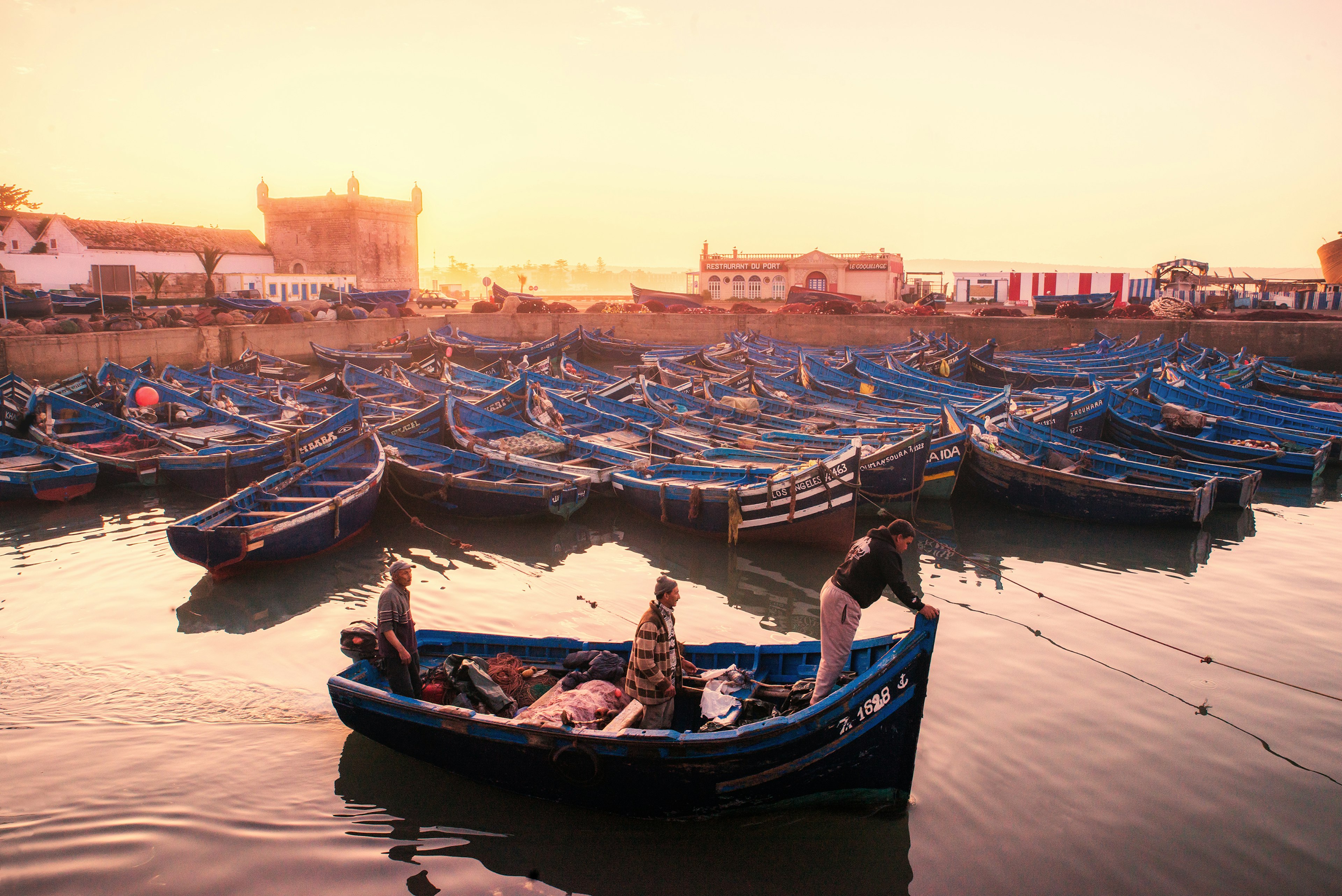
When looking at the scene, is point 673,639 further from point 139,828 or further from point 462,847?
point 139,828

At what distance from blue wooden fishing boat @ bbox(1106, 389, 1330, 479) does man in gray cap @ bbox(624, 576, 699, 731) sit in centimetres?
1603

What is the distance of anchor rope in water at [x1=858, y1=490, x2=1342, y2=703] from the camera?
9.02 m

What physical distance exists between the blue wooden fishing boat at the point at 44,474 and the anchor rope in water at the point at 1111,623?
47.4ft

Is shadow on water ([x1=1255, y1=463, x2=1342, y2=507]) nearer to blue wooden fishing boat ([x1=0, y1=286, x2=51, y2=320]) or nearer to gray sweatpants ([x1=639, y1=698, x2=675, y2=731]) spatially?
gray sweatpants ([x1=639, y1=698, x2=675, y2=731])

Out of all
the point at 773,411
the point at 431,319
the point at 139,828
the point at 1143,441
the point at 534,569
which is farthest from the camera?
the point at 431,319

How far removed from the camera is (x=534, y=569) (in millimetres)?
13211

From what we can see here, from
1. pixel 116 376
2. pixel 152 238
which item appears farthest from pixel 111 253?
pixel 116 376

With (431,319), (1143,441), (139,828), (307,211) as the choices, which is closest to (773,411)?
(1143,441)

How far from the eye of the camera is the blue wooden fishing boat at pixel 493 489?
14.5 m

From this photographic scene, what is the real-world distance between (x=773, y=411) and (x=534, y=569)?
9.80 metres

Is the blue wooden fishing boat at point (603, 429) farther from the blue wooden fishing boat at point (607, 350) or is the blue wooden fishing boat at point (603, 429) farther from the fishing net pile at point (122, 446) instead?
the blue wooden fishing boat at point (607, 350)

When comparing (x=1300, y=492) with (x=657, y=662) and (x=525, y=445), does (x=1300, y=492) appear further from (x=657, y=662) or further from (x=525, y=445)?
(x=657, y=662)

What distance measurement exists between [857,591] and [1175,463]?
1434 centimetres

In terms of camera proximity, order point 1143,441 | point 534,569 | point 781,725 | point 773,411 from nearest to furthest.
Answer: point 781,725 < point 534,569 < point 1143,441 < point 773,411
